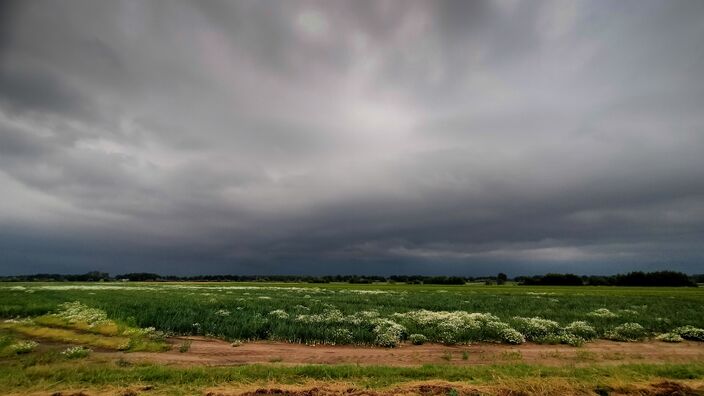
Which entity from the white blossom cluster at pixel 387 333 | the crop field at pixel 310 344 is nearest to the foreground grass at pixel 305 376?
the crop field at pixel 310 344

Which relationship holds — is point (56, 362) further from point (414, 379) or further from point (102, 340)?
point (414, 379)

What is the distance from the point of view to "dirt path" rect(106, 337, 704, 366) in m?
20.2

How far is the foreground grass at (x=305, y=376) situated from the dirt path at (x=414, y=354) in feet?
10.8

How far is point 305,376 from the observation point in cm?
1556

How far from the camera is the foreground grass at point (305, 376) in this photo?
14.2m

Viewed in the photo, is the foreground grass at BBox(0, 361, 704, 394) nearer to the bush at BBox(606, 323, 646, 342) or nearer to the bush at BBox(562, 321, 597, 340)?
the bush at BBox(562, 321, 597, 340)

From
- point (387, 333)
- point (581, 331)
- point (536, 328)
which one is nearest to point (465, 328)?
point (536, 328)

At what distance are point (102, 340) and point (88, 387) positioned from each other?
1337 cm

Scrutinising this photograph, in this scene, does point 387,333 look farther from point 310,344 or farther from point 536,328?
point 536,328

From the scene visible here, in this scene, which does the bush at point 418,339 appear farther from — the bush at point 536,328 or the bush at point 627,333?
the bush at point 627,333

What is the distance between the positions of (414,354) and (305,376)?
8625 millimetres

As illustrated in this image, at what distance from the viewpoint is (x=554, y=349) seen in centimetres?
2378

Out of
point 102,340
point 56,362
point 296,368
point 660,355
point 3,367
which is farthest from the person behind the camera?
point 102,340

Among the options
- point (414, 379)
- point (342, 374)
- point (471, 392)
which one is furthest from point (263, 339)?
point (471, 392)
